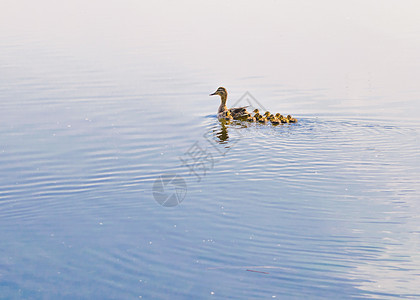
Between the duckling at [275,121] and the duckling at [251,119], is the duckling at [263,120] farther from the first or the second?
the duckling at [251,119]

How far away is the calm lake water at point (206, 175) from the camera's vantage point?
798 centimetres

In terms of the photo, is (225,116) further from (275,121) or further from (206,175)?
(206,175)

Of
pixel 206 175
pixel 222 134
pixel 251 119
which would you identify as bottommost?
pixel 206 175

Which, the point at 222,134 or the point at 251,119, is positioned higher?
the point at 251,119

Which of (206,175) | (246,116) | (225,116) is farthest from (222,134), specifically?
(206,175)

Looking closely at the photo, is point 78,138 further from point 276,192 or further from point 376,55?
point 376,55

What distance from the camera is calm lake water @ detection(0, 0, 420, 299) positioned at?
314 inches

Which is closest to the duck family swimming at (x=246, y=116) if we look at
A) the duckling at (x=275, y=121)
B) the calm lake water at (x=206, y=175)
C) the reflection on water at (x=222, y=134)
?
the duckling at (x=275, y=121)

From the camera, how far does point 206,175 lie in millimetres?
12062

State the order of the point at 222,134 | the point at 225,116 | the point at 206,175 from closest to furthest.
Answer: the point at 206,175, the point at 222,134, the point at 225,116

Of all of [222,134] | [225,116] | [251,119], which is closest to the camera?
[222,134]

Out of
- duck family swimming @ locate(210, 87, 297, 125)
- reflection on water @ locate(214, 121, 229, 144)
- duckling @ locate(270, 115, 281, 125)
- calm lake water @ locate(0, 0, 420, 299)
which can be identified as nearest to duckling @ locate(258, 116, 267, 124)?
duck family swimming @ locate(210, 87, 297, 125)

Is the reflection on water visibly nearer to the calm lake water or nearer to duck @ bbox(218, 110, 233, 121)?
the calm lake water

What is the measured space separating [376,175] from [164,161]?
15.5ft
